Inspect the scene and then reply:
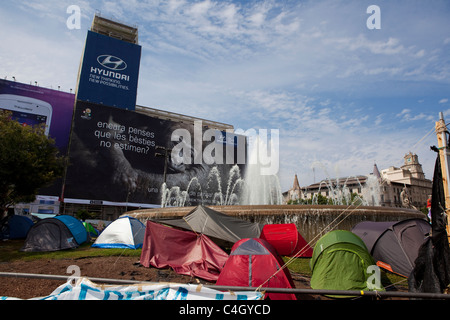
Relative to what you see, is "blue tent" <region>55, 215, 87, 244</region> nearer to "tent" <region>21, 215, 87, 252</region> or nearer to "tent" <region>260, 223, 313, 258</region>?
"tent" <region>21, 215, 87, 252</region>

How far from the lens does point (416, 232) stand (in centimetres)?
794

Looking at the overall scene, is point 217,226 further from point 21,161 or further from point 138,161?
point 138,161

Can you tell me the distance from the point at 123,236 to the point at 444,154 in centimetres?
1239

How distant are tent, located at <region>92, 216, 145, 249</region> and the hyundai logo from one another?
147 ft

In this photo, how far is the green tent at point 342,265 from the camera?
5.77 meters

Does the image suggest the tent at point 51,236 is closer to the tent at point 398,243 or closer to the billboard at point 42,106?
the tent at point 398,243

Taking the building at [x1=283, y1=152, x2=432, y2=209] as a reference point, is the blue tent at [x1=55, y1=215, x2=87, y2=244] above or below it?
below

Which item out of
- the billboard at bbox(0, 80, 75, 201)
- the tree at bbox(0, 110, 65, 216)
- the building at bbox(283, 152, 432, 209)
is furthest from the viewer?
the building at bbox(283, 152, 432, 209)

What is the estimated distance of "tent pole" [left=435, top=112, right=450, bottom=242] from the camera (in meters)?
4.58

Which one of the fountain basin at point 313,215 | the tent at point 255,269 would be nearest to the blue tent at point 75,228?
the fountain basin at point 313,215

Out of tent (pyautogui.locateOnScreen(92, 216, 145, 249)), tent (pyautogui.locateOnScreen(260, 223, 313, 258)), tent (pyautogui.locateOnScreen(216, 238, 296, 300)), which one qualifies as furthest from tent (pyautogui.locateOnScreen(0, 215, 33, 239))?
tent (pyautogui.locateOnScreen(216, 238, 296, 300))

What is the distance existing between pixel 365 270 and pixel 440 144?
280 cm
